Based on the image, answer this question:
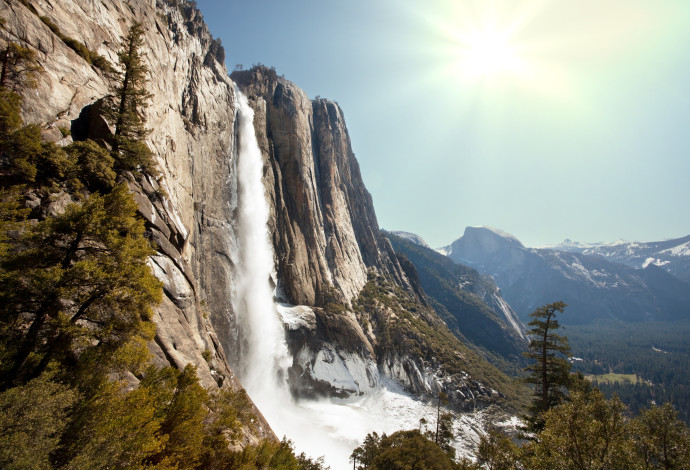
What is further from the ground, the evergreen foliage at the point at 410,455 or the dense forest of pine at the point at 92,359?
the dense forest of pine at the point at 92,359

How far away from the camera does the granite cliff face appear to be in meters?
19.6

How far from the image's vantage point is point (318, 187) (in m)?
84.4

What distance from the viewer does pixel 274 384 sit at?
151ft

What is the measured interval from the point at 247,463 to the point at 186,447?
14.6ft

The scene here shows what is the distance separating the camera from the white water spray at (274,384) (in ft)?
138

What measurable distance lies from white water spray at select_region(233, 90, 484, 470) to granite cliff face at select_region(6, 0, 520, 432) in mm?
2009

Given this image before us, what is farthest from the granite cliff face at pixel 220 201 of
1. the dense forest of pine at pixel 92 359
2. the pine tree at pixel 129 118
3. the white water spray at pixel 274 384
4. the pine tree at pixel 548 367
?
the pine tree at pixel 548 367

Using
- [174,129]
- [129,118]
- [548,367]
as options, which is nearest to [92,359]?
[129,118]

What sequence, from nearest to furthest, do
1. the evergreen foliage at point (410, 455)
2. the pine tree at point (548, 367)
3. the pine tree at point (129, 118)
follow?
the pine tree at point (129, 118)
the pine tree at point (548, 367)
the evergreen foliage at point (410, 455)

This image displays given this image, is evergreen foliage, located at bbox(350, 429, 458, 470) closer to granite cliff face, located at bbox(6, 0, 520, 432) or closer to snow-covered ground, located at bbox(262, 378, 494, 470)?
snow-covered ground, located at bbox(262, 378, 494, 470)

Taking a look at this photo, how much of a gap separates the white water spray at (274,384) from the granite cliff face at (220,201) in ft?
6.59

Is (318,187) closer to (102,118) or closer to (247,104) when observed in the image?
(247,104)

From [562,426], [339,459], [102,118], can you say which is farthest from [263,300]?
[562,426]

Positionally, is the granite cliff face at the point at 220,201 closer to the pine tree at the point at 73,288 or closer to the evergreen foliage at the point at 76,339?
the evergreen foliage at the point at 76,339
